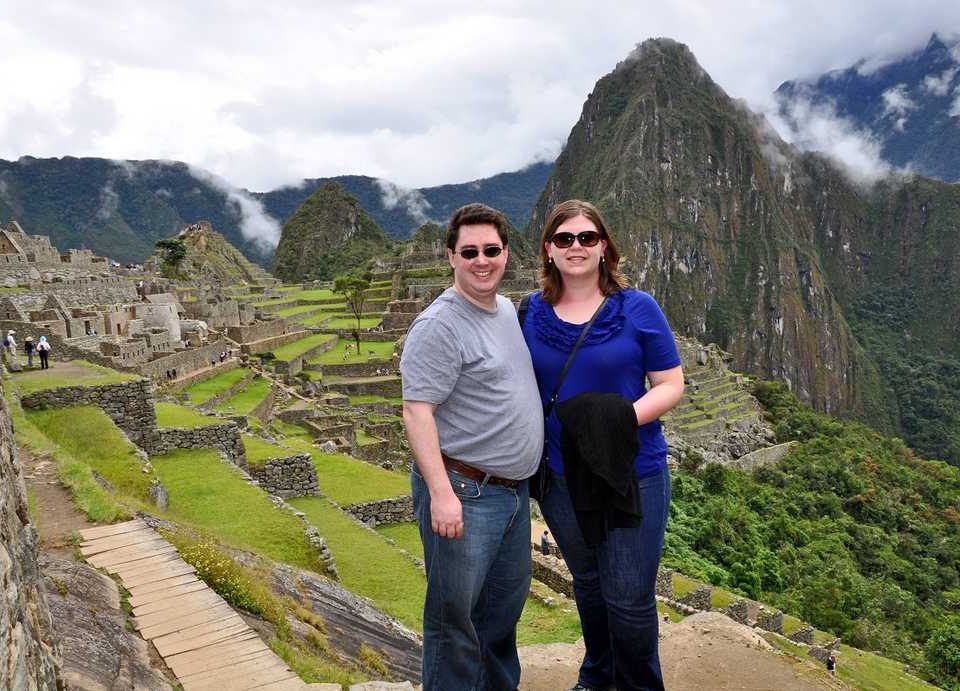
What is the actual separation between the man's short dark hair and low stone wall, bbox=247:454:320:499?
7715mm

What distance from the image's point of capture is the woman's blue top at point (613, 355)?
121 inches

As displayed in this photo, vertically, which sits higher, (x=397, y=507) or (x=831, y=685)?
(x=831, y=685)

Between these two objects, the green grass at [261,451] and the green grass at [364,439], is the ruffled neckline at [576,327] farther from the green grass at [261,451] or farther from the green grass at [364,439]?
the green grass at [364,439]

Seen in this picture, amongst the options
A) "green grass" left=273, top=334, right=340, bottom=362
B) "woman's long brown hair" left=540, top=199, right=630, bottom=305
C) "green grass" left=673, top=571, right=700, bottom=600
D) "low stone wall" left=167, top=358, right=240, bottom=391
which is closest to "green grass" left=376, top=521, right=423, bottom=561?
"green grass" left=673, top=571, right=700, bottom=600

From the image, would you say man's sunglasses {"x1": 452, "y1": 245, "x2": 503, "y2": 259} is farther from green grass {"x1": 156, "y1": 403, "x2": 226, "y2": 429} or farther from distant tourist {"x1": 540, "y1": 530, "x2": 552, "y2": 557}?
distant tourist {"x1": 540, "y1": 530, "x2": 552, "y2": 557}

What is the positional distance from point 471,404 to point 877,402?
151047mm

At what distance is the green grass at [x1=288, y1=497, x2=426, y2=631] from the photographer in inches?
285

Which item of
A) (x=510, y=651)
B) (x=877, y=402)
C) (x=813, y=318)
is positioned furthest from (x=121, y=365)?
(x=813, y=318)

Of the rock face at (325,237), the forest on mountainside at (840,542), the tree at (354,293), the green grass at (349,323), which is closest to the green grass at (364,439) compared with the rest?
the forest on mountainside at (840,542)

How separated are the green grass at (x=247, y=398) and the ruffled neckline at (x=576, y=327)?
14.9 m

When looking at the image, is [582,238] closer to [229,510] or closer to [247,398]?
[229,510]

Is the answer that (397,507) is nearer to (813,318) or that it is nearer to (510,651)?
(510,651)

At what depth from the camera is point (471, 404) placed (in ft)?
9.64

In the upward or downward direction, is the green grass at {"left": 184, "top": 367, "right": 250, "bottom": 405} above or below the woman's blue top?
below
